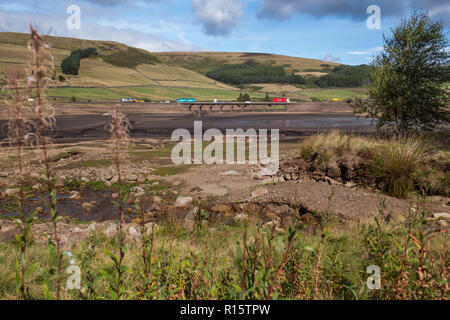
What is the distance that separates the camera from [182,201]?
9938 mm

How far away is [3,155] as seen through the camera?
52.9 ft

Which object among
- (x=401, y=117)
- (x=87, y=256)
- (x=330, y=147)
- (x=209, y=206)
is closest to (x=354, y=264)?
(x=87, y=256)

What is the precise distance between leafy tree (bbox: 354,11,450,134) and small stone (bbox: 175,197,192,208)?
36.5 ft

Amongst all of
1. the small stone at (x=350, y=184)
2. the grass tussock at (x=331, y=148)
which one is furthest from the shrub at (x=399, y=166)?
the grass tussock at (x=331, y=148)

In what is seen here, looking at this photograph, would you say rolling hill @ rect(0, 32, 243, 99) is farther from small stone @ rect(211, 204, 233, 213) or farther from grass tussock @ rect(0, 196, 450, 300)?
grass tussock @ rect(0, 196, 450, 300)

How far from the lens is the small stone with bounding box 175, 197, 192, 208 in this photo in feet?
32.1

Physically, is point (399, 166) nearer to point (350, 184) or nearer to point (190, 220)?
point (350, 184)

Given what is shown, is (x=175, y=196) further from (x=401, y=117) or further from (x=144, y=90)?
(x=144, y=90)

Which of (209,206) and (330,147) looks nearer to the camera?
(209,206)

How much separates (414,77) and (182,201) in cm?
1321

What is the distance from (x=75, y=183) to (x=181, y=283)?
10.6 metres

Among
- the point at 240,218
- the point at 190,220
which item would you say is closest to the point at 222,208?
the point at 240,218

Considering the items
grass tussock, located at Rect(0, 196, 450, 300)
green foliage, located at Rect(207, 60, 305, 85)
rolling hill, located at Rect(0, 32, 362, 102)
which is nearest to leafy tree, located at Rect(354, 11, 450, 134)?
grass tussock, located at Rect(0, 196, 450, 300)

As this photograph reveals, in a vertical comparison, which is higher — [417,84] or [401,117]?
[417,84]
